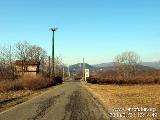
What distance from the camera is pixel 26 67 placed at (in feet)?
273

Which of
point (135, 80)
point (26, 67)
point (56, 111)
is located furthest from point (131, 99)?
point (26, 67)

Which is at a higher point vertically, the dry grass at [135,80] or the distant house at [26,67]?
the distant house at [26,67]

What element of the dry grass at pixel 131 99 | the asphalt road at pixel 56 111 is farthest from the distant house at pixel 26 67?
the asphalt road at pixel 56 111

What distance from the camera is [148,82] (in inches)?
2867

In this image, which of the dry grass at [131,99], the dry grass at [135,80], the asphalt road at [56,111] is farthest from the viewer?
the dry grass at [135,80]

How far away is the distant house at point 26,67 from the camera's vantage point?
261 feet

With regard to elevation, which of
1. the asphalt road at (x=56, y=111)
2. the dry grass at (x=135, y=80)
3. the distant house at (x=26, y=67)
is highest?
the distant house at (x=26, y=67)

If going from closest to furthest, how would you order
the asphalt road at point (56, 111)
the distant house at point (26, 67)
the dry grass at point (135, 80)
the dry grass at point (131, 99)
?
1. the asphalt road at point (56, 111)
2. the dry grass at point (131, 99)
3. the dry grass at point (135, 80)
4. the distant house at point (26, 67)

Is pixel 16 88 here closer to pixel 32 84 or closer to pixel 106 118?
pixel 32 84

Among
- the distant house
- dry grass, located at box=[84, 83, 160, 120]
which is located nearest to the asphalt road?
dry grass, located at box=[84, 83, 160, 120]

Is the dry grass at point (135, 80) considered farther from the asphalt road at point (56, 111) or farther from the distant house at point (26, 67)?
the asphalt road at point (56, 111)

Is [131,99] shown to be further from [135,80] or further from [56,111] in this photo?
[135,80]

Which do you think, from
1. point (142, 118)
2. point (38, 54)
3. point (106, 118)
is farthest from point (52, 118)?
point (38, 54)

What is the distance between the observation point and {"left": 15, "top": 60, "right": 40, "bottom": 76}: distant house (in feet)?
261
